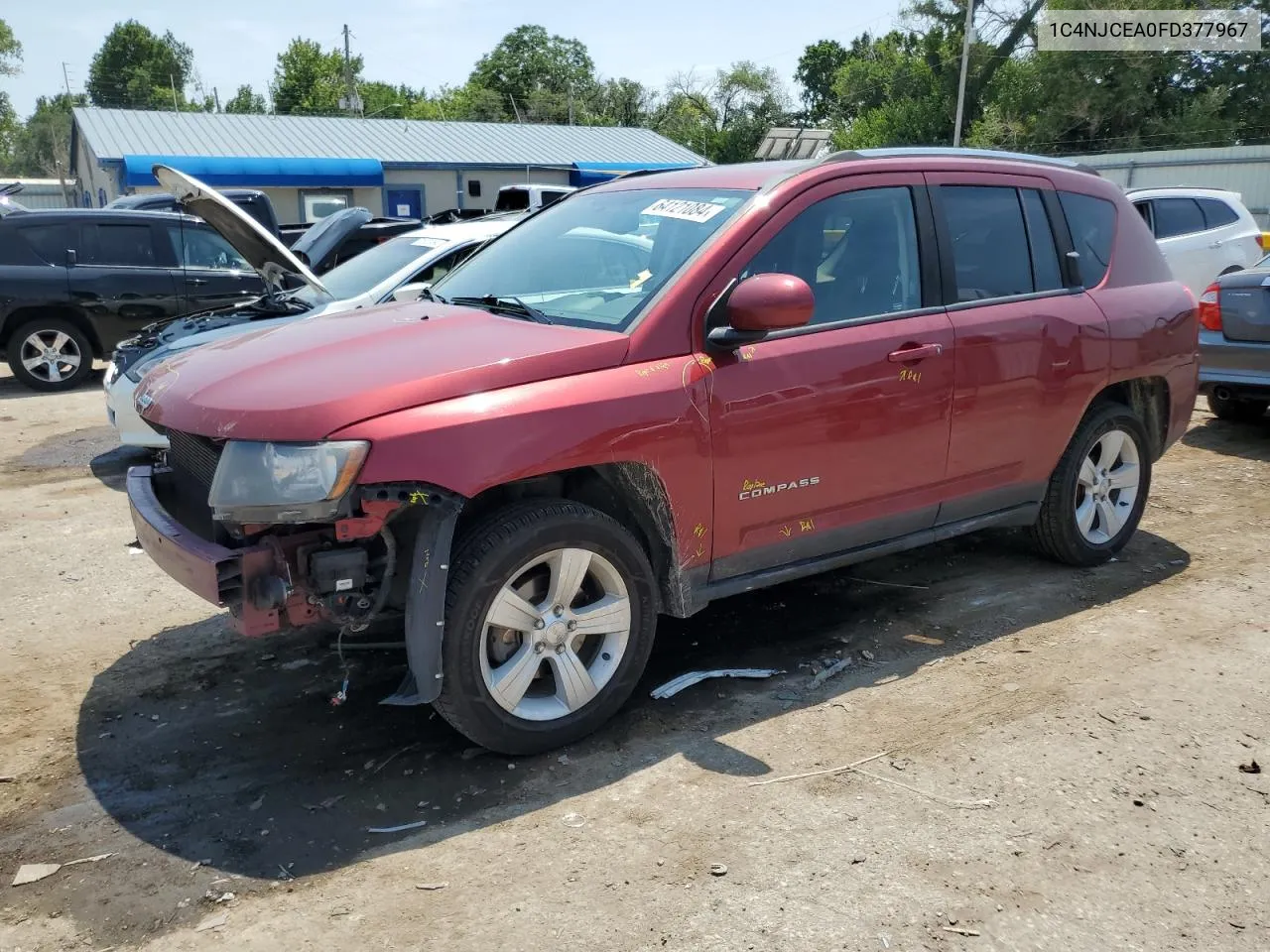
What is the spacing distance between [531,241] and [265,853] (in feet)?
8.81

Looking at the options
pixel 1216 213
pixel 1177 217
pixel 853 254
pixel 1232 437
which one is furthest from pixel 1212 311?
pixel 853 254

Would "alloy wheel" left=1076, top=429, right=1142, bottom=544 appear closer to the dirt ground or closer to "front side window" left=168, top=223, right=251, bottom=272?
the dirt ground

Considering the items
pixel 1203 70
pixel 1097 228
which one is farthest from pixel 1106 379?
pixel 1203 70

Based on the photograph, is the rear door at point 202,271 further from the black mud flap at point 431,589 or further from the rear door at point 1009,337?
the black mud flap at point 431,589

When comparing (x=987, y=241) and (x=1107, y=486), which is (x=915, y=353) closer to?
(x=987, y=241)

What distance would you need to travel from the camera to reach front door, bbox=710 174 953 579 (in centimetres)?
380

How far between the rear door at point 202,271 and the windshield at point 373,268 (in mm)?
3750

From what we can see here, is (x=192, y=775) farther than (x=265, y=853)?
Yes

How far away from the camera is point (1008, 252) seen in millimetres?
4719

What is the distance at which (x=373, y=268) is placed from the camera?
7.73m

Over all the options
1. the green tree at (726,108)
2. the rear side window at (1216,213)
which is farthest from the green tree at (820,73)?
the rear side window at (1216,213)

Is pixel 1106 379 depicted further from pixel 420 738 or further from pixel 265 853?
pixel 265 853

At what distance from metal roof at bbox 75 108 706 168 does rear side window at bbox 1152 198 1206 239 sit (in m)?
23.7

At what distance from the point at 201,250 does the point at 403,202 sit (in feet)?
67.9
